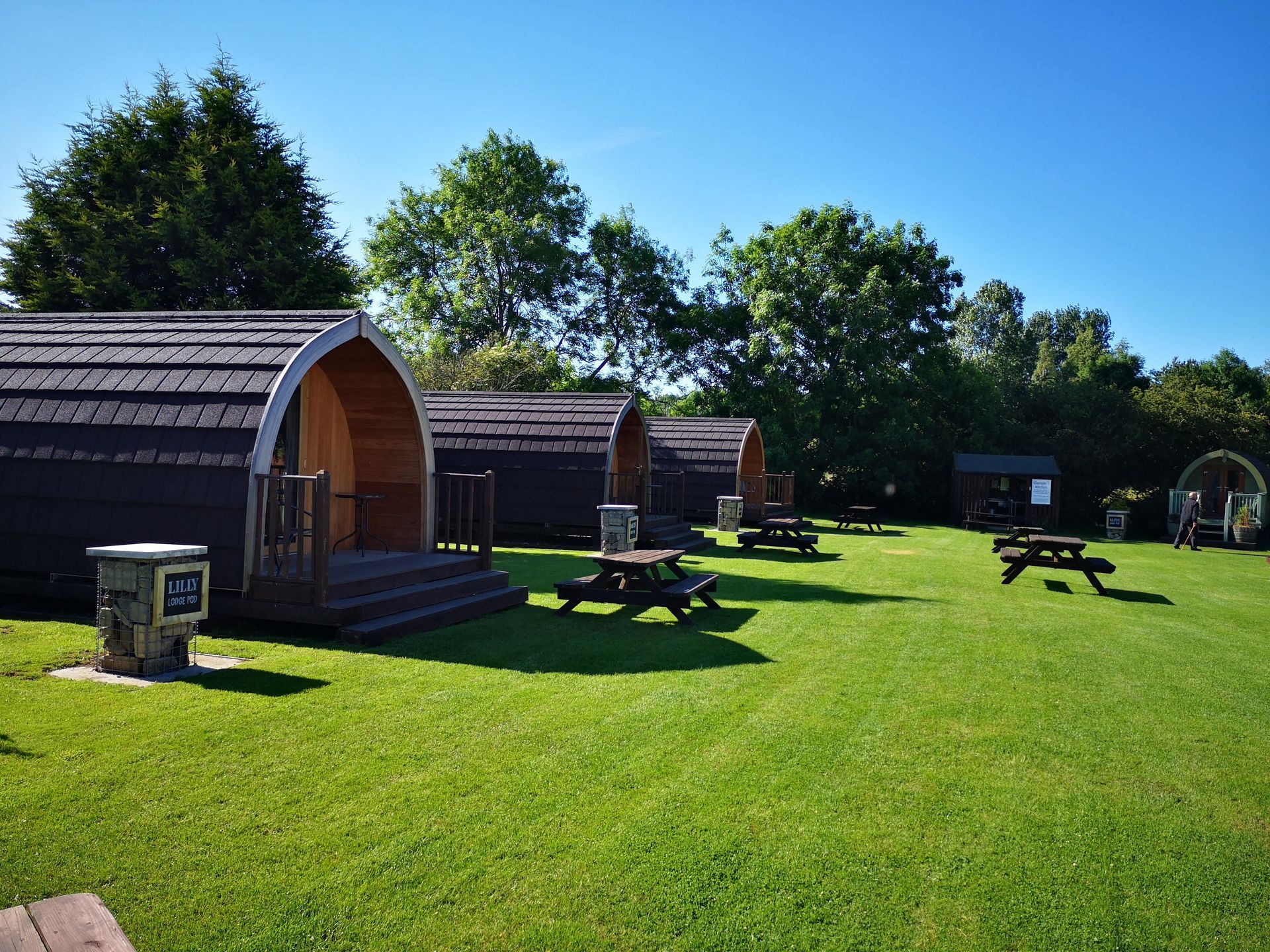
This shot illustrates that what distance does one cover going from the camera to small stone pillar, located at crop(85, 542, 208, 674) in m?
6.21

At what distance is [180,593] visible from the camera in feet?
21.1

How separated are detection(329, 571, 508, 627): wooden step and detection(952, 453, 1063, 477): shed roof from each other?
2403 centimetres

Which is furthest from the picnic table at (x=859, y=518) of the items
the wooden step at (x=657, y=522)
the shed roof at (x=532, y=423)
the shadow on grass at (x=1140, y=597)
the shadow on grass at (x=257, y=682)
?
the shadow on grass at (x=257, y=682)

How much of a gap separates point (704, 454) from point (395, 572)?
16.6m

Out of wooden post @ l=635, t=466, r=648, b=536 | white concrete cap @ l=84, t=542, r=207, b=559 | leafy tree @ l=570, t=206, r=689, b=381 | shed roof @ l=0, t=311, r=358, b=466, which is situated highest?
leafy tree @ l=570, t=206, r=689, b=381

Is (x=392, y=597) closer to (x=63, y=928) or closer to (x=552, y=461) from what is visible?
(x=63, y=928)

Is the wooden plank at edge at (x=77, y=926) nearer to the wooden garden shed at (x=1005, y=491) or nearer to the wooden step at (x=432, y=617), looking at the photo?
the wooden step at (x=432, y=617)

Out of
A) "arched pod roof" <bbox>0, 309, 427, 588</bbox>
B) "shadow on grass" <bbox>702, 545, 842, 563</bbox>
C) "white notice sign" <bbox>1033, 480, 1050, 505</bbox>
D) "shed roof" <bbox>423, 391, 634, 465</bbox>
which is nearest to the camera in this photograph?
"arched pod roof" <bbox>0, 309, 427, 588</bbox>

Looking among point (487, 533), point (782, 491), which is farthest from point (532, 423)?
point (782, 491)

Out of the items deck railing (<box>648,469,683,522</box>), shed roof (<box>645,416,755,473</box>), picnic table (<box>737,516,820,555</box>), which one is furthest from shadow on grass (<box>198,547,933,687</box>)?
shed roof (<box>645,416,755,473</box>)

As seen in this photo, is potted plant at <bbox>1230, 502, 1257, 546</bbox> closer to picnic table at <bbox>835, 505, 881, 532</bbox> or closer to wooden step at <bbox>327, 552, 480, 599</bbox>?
picnic table at <bbox>835, 505, 881, 532</bbox>

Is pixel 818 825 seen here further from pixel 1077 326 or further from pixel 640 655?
pixel 1077 326

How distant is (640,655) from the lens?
763cm

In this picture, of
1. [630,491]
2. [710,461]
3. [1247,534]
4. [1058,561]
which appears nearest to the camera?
[1058,561]
